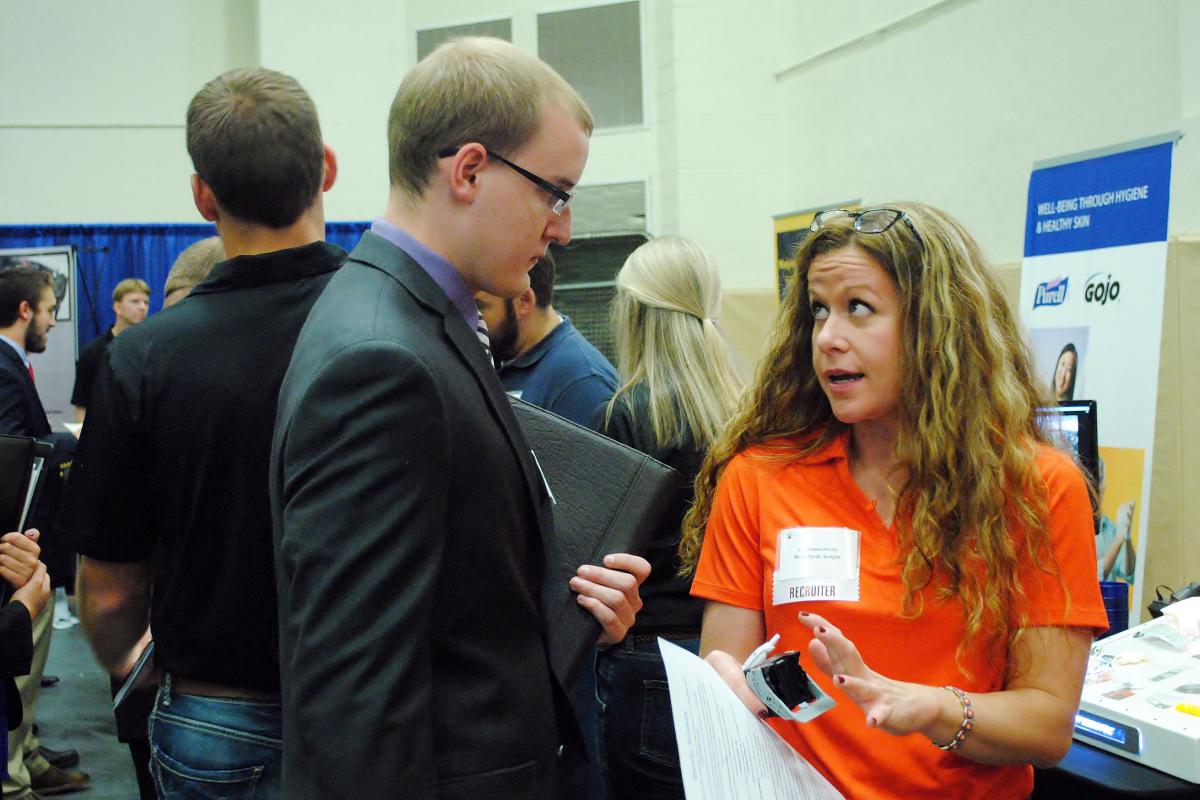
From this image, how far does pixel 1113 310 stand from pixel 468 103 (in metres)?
3.70

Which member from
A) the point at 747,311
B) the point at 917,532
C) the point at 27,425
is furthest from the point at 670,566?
the point at 747,311

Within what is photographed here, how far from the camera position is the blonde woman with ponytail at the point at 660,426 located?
2.16 meters

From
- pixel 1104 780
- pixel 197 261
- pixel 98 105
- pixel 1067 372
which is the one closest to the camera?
pixel 1104 780

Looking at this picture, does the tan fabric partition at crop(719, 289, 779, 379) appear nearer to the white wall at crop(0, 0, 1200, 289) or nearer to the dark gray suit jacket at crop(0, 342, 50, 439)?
the white wall at crop(0, 0, 1200, 289)

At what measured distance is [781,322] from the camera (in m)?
1.61

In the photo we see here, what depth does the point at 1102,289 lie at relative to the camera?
4211mm

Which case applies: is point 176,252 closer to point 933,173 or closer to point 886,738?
point 933,173

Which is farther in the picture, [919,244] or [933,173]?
[933,173]

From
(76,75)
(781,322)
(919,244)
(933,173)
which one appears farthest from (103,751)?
(76,75)

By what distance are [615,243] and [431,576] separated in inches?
285

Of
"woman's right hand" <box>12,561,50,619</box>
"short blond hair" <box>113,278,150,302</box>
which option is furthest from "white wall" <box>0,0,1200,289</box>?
"woman's right hand" <box>12,561,50,619</box>

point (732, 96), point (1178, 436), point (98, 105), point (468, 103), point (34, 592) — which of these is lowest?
point (1178, 436)

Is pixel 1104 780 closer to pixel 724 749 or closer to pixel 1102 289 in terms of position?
pixel 724 749

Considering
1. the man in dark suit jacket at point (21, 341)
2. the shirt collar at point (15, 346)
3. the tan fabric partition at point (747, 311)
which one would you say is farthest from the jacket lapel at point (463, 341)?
the tan fabric partition at point (747, 311)
